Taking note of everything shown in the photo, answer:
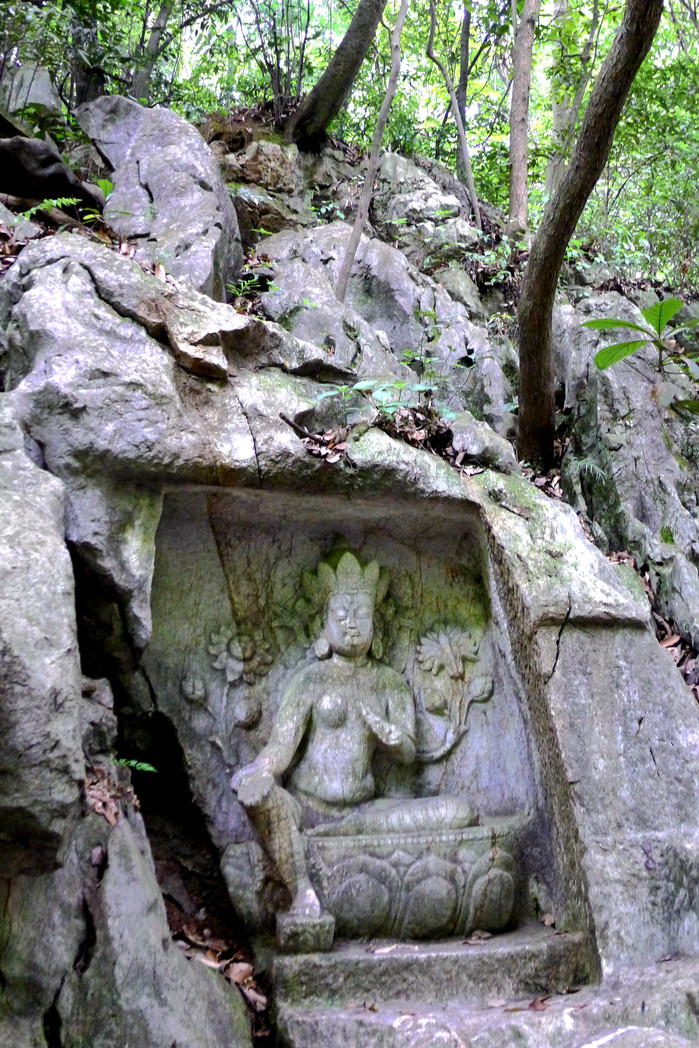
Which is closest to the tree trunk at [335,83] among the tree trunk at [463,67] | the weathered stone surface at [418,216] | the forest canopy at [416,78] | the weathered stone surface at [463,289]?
the forest canopy at [416,78]

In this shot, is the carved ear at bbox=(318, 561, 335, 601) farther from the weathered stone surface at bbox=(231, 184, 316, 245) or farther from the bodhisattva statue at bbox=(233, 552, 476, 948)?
the weathered stone surface at bbox=(231, 184, 316, 245)

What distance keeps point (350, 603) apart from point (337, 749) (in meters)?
0.89

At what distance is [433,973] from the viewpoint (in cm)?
421

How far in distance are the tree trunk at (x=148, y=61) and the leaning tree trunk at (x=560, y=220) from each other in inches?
244

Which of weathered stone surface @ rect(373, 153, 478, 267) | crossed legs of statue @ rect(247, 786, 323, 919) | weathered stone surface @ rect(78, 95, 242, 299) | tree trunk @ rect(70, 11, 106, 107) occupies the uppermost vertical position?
tree trunk @ rect(70, 11, 106, 107)

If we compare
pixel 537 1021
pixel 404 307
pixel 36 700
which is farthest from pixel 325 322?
pixel 537 1021

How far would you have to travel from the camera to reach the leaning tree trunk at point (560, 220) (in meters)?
4.71

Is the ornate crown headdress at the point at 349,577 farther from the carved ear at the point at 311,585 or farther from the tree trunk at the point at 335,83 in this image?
the tree trunk at the point at 335,83

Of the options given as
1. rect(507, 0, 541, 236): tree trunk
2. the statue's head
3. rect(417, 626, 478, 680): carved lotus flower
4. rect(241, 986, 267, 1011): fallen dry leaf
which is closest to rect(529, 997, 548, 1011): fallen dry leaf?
rect(241, 986, 267, 1011): fallen dry leaf

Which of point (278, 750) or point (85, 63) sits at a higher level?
point (85, 63)

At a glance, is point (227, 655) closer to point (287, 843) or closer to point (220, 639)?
point (220, 639)

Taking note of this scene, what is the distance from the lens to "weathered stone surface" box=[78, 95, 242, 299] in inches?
274

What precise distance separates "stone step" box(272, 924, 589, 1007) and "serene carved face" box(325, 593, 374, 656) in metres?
1.75

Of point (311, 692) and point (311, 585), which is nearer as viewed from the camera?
point (311, 692)
